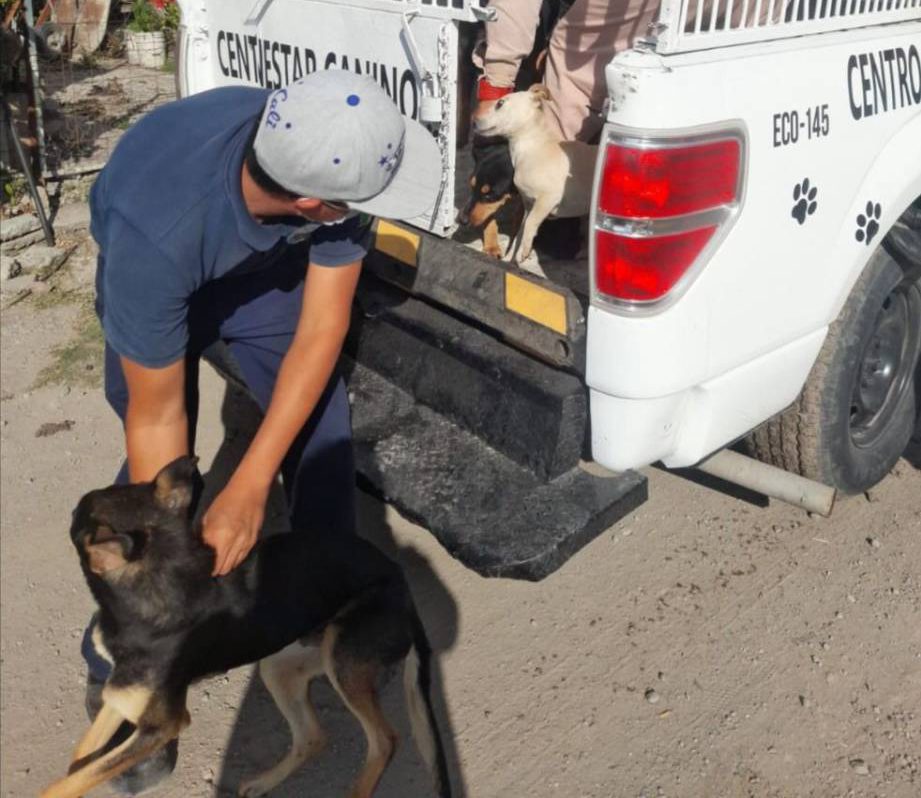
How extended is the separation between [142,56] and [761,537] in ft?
27.1

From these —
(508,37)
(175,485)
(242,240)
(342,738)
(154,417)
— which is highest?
(508,37)

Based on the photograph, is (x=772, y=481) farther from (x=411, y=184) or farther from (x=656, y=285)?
(x=411, y=184)

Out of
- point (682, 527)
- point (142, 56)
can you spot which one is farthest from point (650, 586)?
point (142, 56)

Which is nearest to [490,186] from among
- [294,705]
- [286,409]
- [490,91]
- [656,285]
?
[490,91]

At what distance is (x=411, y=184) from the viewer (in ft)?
7.43

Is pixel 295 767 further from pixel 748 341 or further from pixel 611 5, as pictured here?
pixel 611 5

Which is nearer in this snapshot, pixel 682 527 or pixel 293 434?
pixel 293 434

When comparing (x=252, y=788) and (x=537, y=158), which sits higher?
(x=537, y=158)

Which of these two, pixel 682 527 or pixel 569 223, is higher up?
pixel 569 223

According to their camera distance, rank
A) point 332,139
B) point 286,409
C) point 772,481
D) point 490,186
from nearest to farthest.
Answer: point 332,139 < point 286,409 < point 772,481 < point 490,186

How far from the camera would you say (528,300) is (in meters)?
2.77

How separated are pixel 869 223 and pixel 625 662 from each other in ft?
4.72

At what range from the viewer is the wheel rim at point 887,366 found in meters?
3.37

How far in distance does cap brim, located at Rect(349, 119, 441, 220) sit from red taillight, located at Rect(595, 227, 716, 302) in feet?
1.38
